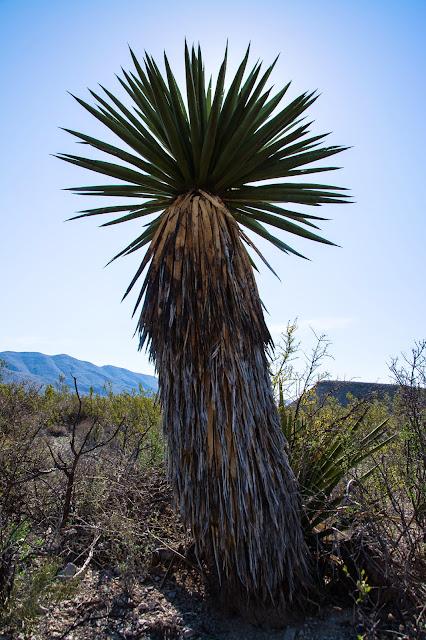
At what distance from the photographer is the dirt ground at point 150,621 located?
285 centimetres

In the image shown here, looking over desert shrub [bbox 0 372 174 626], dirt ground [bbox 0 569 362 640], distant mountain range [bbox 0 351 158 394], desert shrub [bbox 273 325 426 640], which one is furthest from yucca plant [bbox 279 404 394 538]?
distant mountain range [bbox 0 351 158 394]

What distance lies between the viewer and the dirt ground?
285 cm

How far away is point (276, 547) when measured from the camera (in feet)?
9.80

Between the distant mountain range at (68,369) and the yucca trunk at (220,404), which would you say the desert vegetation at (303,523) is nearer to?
the yucca trunk at (220,404)

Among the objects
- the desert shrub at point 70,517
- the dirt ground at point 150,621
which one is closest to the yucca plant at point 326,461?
the dirt ground at point 150,621

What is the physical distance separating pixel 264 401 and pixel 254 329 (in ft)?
2.04

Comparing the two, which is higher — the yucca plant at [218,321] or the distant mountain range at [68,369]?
the yucca plant at [218,321]

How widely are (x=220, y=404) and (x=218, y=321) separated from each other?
669mm

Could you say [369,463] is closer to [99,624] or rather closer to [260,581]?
[260,581]

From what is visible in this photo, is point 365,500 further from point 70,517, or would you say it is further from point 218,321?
point 70,517

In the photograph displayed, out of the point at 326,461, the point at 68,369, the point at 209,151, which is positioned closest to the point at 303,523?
the point at 326,461

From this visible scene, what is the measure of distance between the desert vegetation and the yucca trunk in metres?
0.36

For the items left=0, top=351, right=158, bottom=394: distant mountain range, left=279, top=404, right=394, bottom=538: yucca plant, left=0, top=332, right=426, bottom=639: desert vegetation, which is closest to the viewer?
left=0, top=332, right=426, bottom=639: desert vegetation

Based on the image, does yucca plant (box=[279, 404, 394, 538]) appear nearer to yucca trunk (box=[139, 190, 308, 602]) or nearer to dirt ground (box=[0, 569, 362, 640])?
yucca trunk (box=[139, 190, 308, 602])
